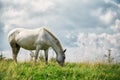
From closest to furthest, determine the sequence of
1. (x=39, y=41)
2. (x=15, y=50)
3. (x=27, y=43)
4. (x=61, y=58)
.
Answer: (x=39, y=41), (x=61, y=58), (x=27, y=43), (x=15, y=50)

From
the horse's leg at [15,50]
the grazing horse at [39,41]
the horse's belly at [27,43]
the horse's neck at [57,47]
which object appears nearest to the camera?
the grazing horse at [39,41]

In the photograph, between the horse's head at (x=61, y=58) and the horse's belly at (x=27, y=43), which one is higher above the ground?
the horse's belly at (x=27, y=43)

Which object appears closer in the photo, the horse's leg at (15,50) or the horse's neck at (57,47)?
the horse's neck at (57,47)

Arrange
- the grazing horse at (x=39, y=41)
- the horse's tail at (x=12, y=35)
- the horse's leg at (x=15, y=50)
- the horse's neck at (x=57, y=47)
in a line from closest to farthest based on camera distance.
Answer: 1. the grazing horse at (x=39, y=41)
2. the horse's neck at (x=57, y=47)
3. the horse's leg at (x=15, y=50)
4. the horse's tail at (x=12, y=35)

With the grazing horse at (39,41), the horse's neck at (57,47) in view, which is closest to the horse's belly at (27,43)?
the grazing horse at (39,41)

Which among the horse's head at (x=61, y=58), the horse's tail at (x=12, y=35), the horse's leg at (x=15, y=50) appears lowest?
the horse's head at (x=61, y=58)

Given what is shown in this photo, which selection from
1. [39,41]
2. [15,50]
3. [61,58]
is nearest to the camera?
[39,41]

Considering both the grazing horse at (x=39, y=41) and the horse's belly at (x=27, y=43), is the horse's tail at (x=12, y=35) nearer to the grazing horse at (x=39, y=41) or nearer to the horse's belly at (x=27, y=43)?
the grazing horse at (x=39, y=41)

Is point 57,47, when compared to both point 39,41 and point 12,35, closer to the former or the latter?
point 39,41

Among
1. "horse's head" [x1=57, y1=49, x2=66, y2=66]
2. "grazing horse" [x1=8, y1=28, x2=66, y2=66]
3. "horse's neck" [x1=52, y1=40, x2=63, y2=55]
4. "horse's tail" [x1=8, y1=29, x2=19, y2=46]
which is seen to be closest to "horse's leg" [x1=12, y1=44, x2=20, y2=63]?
"grazing horse" [x1=8, y1=28, x2=66, y2=66]

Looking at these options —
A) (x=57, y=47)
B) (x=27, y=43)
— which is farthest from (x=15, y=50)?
(x=57, y=47)

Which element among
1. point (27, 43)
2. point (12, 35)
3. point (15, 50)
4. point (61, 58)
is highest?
point (12, 35)

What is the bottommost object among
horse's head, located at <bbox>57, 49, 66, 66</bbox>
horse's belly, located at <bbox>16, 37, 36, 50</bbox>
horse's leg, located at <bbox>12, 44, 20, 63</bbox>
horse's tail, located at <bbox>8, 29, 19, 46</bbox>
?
horse's head, located at <bbox>57, 49, 66, 66</bbox>

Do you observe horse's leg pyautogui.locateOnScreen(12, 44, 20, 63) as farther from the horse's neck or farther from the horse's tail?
the horse's neck
